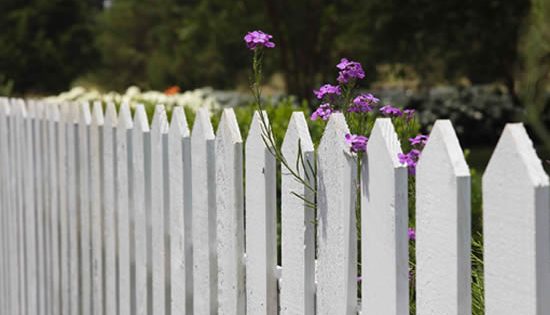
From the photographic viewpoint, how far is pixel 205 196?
8.39ft

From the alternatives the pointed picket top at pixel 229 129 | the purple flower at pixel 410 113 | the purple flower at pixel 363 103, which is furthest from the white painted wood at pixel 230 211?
the purple flower at pixel 410 113

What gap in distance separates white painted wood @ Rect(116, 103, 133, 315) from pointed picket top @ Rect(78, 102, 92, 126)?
0.34 metres

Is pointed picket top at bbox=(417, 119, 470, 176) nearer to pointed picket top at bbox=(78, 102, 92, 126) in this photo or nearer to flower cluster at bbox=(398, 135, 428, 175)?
flower cluster at bbox=(398, 135, 428, 175)

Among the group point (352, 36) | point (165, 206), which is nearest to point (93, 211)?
point (165, 206)

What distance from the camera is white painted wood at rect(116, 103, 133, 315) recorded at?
10.4 feet

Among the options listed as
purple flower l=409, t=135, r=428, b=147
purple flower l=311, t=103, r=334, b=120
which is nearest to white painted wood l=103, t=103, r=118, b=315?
purple flower l=311, t=103, r=334, b=120

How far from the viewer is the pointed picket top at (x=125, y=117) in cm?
315

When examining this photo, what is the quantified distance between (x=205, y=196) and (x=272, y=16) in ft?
46.4

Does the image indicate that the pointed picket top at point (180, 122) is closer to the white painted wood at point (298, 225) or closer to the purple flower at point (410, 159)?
the white painted wood at point (298, 225)

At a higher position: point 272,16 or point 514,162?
point 272,16

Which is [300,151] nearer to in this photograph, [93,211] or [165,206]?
[165,206]

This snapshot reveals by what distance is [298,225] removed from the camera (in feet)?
6.95

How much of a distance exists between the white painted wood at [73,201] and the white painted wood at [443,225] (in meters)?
2.27

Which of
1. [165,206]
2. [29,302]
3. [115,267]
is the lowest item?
[29,302]
